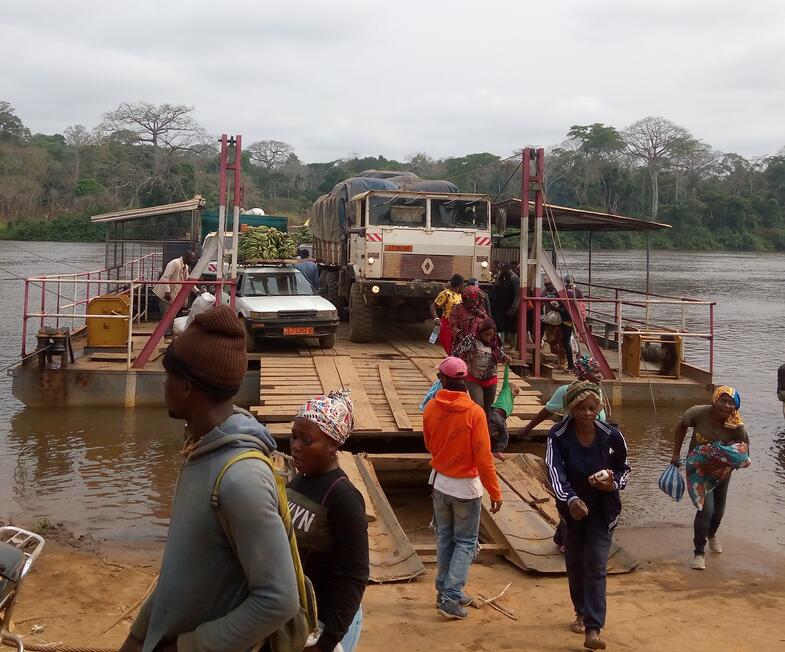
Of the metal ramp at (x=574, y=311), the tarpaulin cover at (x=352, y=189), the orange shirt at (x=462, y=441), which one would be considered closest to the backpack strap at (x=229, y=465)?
the orange shirt at (x=462, y=441)

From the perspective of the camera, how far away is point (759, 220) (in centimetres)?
7200

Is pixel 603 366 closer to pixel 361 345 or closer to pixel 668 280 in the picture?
pixel 361 345

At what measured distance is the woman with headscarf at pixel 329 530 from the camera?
113 inches

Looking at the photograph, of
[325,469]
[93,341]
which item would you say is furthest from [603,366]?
[325,469]

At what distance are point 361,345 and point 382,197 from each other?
2.42m

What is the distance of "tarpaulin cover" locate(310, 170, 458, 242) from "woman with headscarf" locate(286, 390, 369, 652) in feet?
41.0

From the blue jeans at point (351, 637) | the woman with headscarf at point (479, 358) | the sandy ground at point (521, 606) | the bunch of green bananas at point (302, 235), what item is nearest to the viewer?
the blue jeans at point (351, 637)

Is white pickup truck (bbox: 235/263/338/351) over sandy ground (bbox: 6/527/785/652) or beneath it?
over

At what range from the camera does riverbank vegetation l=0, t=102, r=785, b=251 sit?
5750cm

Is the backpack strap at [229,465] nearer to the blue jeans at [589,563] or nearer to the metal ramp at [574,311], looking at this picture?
the blue jeans at [589,563]

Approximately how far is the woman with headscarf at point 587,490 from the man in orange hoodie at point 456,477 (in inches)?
18.3

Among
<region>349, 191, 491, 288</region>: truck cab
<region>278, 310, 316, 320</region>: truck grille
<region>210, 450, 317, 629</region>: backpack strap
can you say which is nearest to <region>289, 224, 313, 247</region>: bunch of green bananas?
<region>349, 191, 491, 288</region>: truck cab

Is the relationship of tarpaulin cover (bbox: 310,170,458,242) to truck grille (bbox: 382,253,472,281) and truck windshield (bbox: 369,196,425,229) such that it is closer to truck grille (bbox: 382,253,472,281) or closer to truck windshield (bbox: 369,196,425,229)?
truck windshield (bbox: 369,196,425,229)

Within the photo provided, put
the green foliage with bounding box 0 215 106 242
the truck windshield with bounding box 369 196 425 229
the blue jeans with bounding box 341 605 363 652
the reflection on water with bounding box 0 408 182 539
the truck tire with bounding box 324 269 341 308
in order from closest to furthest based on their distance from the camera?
the blue jeans with bounding box 341 605 363 652
the reflection on water with bounding box 0 408 182 539
the truck windshield with bounding box 369 196 425 229
the truck tire with bounding box 324 269 341 308
the green foliage with bounding box 0 215 106 242
